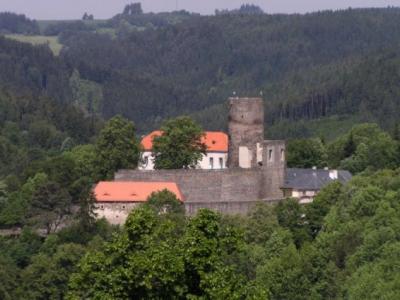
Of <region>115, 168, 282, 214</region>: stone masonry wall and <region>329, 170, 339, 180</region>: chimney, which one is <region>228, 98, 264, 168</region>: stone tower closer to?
<region>115, 168, 282, 214</region>: stone masonry wall

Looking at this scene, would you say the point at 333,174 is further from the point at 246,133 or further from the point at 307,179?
the point at 246,133

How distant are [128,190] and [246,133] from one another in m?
7.31

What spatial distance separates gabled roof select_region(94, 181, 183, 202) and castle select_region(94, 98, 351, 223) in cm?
46

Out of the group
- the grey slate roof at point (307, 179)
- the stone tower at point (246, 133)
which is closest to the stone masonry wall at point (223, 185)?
the stone tower at point (246, 133)

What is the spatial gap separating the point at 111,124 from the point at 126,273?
6268cm

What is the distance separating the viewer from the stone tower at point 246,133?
279ft

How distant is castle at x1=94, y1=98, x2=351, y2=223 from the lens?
84.5 metres

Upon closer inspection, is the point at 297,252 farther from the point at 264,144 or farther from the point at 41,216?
the point at 41,216

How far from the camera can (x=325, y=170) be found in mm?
91812

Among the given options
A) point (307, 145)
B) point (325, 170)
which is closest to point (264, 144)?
point (325, 170)

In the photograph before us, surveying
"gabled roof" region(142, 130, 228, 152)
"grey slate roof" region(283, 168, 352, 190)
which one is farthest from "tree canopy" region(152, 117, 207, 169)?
"gabled roof" region(142, 130, 228, 152)

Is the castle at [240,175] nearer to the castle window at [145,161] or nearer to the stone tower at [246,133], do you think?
the stone tower at [246,133]

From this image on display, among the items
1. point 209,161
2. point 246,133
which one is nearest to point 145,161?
point 209,161

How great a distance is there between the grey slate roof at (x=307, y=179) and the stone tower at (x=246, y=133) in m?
2.76
